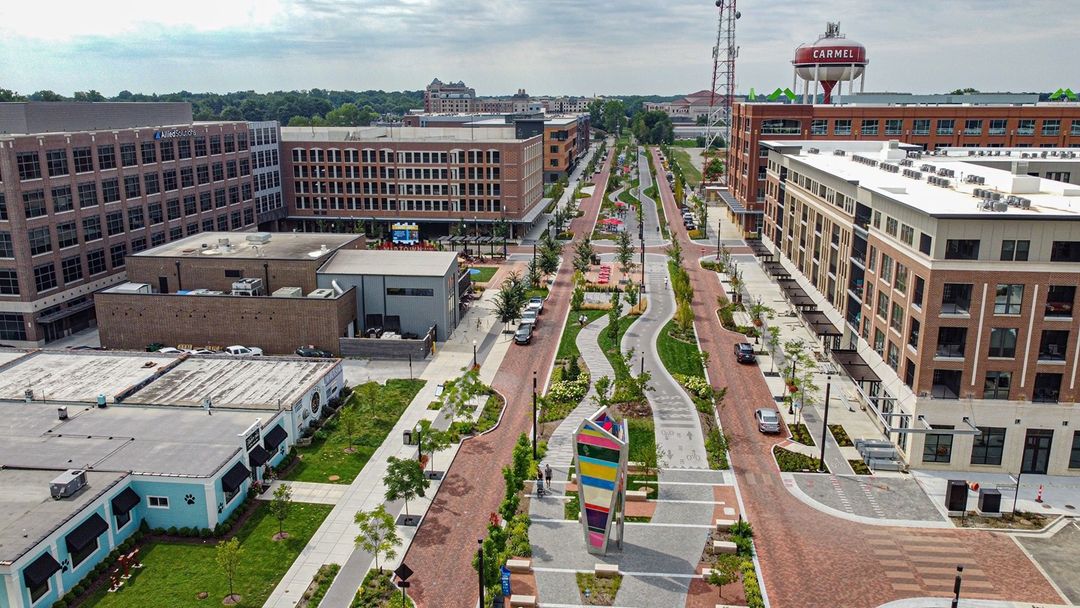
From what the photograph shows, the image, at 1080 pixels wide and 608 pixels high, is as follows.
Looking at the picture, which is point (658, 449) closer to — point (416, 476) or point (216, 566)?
point (416, 476)

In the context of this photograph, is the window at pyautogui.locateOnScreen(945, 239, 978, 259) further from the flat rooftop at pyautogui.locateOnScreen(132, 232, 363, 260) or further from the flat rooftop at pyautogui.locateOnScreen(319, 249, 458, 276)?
the flat rooftop at pyautogui.locateOnScreen(132, 232, 363, 260)

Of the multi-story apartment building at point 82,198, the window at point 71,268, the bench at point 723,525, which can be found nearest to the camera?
the bench at point 723,525

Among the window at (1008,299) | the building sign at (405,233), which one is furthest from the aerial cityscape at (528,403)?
the building sign at (405,233)

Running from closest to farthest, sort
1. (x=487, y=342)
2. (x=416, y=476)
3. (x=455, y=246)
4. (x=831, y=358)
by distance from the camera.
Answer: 1. (x=416, y=476)
2. (x=831, y=358)
3. (x=487, y=342)
4. (x=455, y=246)

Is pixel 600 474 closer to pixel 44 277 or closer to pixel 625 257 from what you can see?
pixel 44 277

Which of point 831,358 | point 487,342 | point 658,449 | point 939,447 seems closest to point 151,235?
point 487,342

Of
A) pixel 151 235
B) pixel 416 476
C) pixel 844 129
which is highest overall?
pixel 844 129

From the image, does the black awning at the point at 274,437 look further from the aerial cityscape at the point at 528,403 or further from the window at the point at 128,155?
the window at the point at 128,155

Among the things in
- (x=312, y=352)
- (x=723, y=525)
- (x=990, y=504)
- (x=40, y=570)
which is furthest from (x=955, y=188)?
(x=40, y=570)
